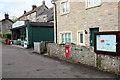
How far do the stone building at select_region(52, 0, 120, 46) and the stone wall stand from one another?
2.29 meters

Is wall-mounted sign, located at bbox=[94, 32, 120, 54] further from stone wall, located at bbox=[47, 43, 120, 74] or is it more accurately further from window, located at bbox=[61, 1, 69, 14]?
window, located at bbox=[61, 1, 69, 14]

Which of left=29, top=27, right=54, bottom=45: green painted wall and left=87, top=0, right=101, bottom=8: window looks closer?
left=87, top=0, right=101, bottom=8: window

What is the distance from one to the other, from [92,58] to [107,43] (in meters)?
1.32

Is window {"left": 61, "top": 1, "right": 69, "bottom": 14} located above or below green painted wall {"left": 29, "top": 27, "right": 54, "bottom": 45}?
above

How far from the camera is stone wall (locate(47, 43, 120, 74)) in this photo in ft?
23.7

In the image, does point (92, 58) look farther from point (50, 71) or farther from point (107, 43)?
point (50, 71)

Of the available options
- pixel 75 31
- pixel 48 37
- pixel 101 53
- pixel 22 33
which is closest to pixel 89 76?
pixel 101 53

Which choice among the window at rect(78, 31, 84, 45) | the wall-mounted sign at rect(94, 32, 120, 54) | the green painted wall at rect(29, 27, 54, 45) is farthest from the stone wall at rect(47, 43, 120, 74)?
the green painted wall at rect(29, 27, 54, 45)

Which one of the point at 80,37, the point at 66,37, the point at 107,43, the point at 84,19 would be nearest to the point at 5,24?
the point at 66,37

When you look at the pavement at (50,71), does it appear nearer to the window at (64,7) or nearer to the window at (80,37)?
the window at (80,37)

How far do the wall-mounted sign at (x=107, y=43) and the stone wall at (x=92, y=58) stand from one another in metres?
0.28

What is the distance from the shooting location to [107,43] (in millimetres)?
7699

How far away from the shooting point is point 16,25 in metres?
28.7

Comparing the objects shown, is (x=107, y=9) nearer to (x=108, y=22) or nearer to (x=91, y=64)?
(x=108, y=22)
